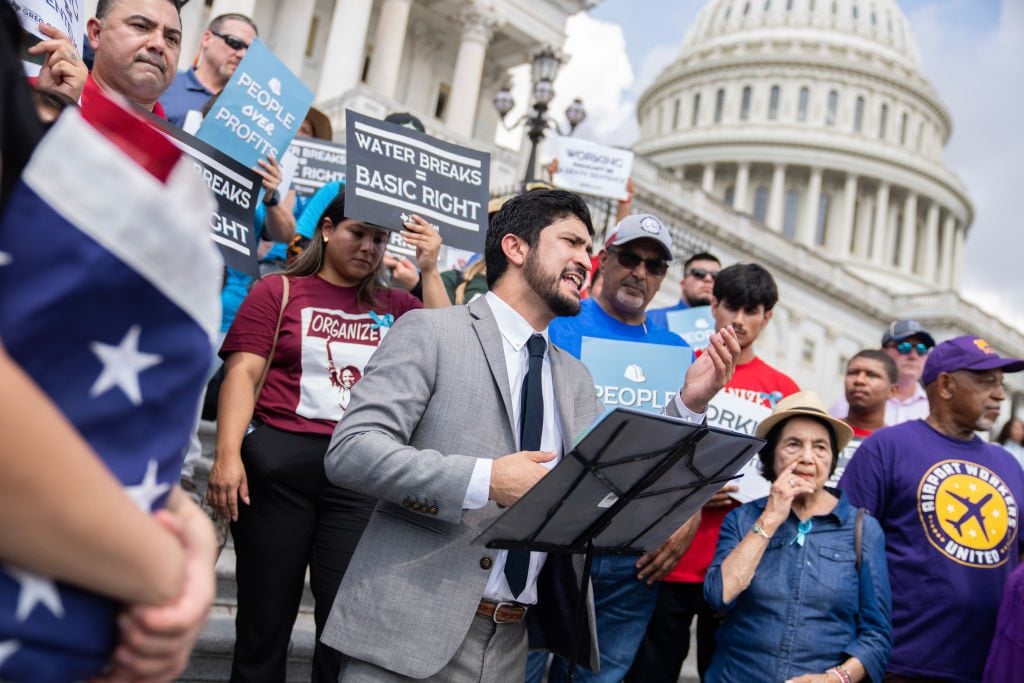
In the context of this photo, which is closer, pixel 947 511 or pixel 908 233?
pixel 947 511

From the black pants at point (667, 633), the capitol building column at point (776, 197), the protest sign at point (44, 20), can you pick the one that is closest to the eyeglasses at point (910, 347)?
the black pants at point (667, 633)

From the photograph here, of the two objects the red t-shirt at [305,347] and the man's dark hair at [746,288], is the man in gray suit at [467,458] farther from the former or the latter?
the man's dark hair at [746,288]

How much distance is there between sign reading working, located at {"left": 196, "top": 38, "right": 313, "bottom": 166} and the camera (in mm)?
4875

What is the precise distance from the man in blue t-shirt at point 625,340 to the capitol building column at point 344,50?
25546 mm

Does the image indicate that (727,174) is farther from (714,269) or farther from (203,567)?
(203,567)

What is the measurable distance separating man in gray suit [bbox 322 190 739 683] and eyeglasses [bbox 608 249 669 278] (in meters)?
1.01

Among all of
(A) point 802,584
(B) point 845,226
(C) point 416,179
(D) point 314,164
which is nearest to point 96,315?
(A) point 802,584

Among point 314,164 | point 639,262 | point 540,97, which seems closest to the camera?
point 639,262

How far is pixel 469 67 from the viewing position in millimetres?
32750

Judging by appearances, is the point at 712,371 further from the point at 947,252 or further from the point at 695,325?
the point at 947,252

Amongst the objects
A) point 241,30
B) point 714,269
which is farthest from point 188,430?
point 714,269

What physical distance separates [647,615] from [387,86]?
28837 mm

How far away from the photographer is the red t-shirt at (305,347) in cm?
379

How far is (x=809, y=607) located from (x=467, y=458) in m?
1.99
